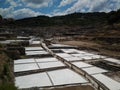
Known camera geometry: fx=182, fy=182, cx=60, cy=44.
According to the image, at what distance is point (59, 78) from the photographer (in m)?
9.88

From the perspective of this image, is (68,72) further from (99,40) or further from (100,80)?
(99,40)

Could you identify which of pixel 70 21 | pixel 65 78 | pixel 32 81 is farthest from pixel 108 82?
pixel 70 21

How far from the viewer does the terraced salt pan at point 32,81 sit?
879cm

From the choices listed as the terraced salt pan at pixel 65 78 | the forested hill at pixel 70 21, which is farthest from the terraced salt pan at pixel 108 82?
the forested hill at pixel 70 21

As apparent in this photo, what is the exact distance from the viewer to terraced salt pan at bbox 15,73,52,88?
8789 millimetres

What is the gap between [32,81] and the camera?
9438 millimetres

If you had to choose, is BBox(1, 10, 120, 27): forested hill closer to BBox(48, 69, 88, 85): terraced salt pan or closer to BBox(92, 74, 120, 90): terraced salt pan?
BBox(92, 74, 120, 90): terraced salt pan

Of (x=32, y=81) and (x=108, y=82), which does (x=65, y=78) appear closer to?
(x=32, y=81)

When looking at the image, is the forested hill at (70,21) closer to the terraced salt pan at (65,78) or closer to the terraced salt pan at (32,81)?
the terraced salt pan at (65,78)

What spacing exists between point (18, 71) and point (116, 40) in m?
21.0

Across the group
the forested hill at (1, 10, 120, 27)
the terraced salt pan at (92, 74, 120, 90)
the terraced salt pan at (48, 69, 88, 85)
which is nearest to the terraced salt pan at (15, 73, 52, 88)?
the terraced salt pan at (48, 69, 88, 85)

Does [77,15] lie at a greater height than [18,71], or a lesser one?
greater

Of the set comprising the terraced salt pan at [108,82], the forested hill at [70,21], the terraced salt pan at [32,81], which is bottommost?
the terraced salt pan at [108,82]

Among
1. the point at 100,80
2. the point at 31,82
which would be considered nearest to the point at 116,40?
the point at 100,80
